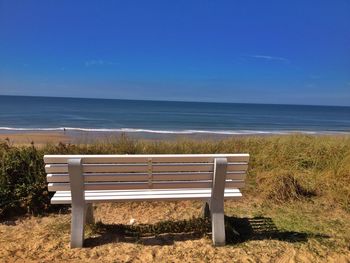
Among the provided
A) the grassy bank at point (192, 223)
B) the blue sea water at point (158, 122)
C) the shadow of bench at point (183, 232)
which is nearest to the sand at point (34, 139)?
the blue sea water at point (158, 122)

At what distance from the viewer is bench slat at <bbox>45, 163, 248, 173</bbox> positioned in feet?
10.2

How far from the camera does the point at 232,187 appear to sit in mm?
3475

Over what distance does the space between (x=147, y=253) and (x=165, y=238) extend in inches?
18.0

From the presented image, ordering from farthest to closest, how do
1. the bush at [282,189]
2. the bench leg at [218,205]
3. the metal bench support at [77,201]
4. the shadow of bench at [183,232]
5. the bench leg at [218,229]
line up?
1. the bush at [282,189]
2. the shadow of bench at [183,232]
3. the bench leg at [218,229]
4. the bench leg at [218,205]
5. the metal bench support at [77,201]

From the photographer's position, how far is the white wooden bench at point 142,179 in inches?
123

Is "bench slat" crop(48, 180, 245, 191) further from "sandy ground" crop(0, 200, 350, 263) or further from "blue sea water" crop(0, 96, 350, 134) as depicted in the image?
"blue sea water" crop(0, 96, 350, 134)

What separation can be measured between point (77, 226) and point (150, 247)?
2.44 ft

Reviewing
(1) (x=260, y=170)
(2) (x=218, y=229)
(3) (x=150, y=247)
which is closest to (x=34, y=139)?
(1) (x=260, y=170)

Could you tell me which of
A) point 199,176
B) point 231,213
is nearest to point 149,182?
point 199,176

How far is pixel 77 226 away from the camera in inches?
130

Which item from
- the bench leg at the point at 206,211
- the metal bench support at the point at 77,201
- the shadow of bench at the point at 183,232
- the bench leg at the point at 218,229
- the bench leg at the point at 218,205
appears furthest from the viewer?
the bench leg at the point at 206,211

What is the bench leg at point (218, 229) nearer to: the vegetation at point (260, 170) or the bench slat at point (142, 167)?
the bench slat at point (142, 167)

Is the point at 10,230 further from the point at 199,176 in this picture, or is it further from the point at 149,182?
the point at 199,176

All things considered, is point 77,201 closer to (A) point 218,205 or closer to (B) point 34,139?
(A) point 218,205
